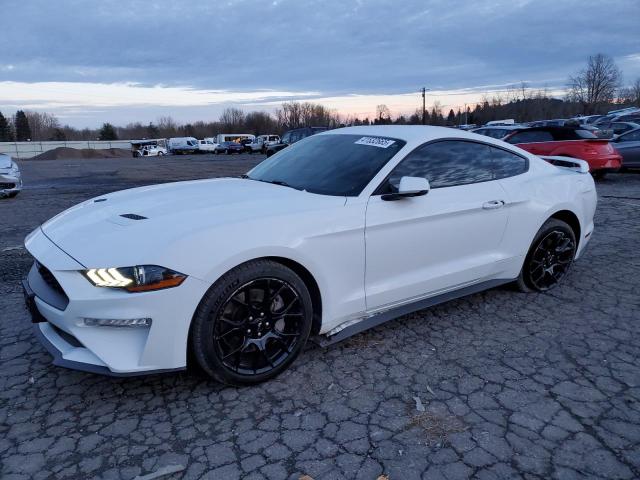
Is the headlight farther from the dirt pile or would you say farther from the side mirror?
the dirt pile

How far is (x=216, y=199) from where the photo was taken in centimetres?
322

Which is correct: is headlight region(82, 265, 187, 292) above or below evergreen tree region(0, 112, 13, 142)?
below

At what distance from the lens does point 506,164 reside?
13.6 feet

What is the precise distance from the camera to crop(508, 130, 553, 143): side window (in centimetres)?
1251

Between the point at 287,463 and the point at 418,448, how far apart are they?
0.65 m

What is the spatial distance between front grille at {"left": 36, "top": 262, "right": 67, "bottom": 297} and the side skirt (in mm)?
1549

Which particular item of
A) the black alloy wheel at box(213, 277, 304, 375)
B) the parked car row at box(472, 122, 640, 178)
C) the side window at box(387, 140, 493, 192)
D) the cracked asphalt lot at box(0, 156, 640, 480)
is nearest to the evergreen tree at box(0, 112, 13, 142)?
the parked car row at box(472, 122, 640, 178)

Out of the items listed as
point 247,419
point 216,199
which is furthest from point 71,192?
point 247,419

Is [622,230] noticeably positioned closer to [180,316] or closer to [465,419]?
[465,419]

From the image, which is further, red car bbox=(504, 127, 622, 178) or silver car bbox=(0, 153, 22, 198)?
red car bbox=(504, 127, 622, 178)

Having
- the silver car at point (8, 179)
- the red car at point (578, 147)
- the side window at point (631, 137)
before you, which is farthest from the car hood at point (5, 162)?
the side window at point (631, 137)

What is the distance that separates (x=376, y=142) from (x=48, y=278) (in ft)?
7.94

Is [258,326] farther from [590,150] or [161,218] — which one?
[590,150]

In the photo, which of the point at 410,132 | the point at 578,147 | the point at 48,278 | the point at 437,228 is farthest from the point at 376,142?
the point at 578,147
